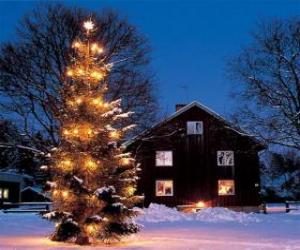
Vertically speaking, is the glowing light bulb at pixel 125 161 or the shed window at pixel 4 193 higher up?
the glowing light bulb at pixel 125 161

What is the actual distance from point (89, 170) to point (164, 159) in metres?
29.1

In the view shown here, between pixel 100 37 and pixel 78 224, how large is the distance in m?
16.3

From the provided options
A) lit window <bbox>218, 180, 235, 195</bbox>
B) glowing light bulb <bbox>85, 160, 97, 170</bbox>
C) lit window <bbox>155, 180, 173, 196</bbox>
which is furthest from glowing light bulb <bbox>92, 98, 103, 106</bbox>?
lit window <bbox>218, 180, 235, 195</bbox>

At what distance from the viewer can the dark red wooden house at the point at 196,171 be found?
46.2 metres

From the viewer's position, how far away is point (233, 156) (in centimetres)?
4712

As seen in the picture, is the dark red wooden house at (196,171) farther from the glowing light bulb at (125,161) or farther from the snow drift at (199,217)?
the glowing light bulb at (125,161)

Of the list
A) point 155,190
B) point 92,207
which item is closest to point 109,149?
point 92,207

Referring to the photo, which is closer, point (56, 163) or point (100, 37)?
point (56, 163)

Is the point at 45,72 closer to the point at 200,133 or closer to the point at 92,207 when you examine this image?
the point at 92,207

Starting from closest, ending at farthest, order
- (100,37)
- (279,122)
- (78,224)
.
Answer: (78,224) < (279,122) < (100,37)

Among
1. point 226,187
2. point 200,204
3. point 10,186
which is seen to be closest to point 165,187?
point 200,204

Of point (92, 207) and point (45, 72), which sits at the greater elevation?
point (45, 72)

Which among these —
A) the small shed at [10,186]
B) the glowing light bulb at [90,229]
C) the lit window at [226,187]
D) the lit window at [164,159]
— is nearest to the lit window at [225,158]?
the lit window at [226,187]

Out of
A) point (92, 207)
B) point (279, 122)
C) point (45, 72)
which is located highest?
point (45, 72)
